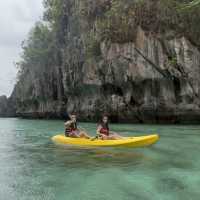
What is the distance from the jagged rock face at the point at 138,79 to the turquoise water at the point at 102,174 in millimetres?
13615

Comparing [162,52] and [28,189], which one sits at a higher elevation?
[162,52]

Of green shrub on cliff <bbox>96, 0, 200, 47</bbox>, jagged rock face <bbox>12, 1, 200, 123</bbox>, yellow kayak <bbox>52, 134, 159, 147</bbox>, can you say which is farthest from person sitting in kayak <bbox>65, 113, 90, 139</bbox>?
green shrub on cliff <bbox>96, 0, 200, 47</bbox>

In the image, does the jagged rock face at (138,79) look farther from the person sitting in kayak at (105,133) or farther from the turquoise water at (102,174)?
the turquoise water at (102,174)

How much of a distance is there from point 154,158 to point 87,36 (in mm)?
22426

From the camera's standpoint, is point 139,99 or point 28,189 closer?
point 28,189

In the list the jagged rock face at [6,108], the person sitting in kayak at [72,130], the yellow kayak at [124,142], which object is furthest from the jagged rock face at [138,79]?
the jagged rock face at [6,108]

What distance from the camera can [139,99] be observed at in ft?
95.8

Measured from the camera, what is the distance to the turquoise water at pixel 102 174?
24.4ft

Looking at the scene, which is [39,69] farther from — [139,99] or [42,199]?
[42,199]

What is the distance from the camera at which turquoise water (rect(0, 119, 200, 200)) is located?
24.4 ft

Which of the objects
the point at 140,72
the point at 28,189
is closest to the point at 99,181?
the point at 28,189

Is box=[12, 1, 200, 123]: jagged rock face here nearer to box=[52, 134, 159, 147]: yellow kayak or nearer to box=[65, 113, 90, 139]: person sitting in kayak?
box=[65, 113, 90, 139]: person sitting in kayak

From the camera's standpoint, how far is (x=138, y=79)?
27.8 meters

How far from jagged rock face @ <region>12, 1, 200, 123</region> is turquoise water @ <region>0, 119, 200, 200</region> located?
13615mm
